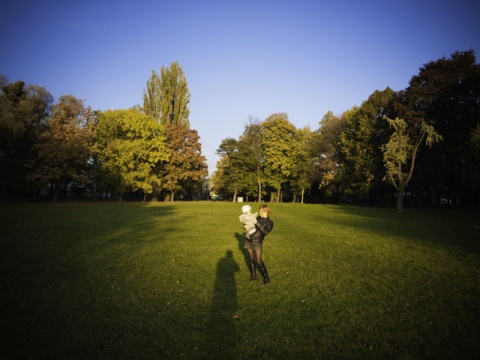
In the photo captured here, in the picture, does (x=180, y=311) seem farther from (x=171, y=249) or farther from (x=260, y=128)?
(x=260, y=128)

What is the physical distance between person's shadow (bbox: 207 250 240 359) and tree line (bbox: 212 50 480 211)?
3080cm

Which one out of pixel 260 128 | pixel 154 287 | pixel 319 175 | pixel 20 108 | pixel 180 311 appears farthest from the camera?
pixel 260 128

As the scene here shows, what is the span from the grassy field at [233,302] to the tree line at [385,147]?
80.4 ft

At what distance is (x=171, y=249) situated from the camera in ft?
45.4

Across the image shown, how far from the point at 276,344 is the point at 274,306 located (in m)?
1.86

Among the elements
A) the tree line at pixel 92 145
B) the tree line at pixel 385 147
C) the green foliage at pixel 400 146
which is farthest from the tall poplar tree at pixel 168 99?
the green foliage at pixel 400 146

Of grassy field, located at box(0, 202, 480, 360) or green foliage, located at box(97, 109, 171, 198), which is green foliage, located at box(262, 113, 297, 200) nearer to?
green foliage, located at box(97, 109, 171, 198)

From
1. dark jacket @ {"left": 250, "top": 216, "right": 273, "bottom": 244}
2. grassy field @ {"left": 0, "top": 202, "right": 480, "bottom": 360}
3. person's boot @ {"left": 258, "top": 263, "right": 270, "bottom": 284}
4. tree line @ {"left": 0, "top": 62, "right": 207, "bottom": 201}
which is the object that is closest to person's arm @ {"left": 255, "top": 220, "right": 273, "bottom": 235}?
dark jacket @ {"left": 250, "top": 216, "right": 273, "bottom": 244}

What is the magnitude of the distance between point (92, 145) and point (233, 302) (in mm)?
46917

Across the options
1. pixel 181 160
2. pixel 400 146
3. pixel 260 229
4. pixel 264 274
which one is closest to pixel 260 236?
pixel 260 229

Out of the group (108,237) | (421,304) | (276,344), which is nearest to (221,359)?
(276,344)

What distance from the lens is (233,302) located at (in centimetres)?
771

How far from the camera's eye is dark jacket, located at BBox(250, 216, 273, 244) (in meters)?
8.90

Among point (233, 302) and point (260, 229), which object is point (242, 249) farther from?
point (233, 302)
